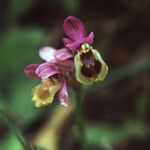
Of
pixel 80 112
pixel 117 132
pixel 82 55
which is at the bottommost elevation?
pixel 117 132

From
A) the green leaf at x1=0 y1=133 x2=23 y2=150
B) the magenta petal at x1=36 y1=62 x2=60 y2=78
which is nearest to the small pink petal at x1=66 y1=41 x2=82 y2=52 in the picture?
the magenta petal at x1=36 y1=62 x2=60 y2=78

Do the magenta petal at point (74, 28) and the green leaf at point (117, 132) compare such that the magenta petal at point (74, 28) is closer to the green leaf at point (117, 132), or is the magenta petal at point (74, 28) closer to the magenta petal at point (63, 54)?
the magenta petal at point (63, 54)

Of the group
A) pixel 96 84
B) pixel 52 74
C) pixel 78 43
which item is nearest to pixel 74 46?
pixel 78 43

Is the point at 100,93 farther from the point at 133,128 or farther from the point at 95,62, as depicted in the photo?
the point at 95,62

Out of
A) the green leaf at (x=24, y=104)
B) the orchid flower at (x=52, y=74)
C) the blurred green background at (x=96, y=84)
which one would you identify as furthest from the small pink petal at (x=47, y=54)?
the green leaf at (x=24, y=104)

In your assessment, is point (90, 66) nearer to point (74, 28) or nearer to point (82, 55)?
point (82, 55)
